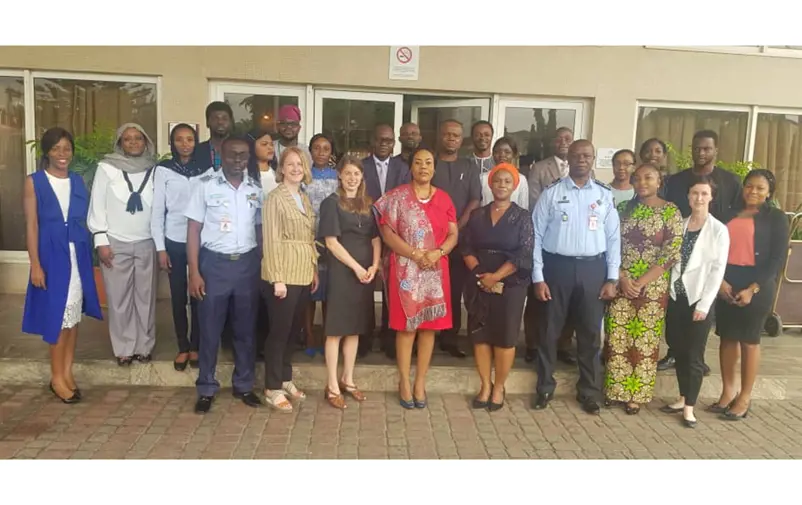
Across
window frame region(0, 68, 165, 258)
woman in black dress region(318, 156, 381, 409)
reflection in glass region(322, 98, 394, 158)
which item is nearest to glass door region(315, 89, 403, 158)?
reflection in glass region(322, 98, 394, 158)

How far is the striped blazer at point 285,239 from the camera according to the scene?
3611 mm

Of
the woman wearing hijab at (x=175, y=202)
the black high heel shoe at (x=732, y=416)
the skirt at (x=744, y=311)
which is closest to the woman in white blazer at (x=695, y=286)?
the skirt at (x=744, y=311)

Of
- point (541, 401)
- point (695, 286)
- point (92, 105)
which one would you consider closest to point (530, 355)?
point (541, 401)

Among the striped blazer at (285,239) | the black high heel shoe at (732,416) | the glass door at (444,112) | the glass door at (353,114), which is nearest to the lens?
the striped blazer at (285,239)

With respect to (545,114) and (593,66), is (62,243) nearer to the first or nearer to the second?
(545,114)

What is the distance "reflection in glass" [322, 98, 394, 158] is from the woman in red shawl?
2726 millimetres

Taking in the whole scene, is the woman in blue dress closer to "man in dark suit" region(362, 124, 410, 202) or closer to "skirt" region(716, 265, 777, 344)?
"man in dark suit" region(362, 124, 410, 202)

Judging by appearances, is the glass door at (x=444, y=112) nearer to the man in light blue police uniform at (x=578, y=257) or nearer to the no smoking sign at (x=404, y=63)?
the no smoking sign at (x=404, y=63)

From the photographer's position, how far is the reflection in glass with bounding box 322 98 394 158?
6.36 metres

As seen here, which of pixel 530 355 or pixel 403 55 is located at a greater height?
pixel 403 55

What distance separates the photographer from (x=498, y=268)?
3824 mm

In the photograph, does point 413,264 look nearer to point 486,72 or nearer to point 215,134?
point 215,134

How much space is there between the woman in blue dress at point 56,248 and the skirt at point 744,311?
450cm

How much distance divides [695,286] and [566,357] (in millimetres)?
1184
